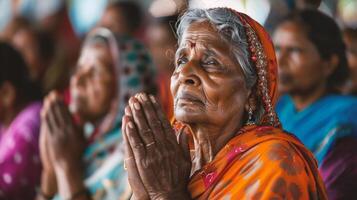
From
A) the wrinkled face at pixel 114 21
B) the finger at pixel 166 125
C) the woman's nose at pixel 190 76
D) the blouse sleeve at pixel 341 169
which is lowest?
the wrinkled face at pixel 114 21

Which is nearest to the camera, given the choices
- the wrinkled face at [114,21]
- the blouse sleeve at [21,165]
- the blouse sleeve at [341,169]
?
the blouse sleeve at [341,169]

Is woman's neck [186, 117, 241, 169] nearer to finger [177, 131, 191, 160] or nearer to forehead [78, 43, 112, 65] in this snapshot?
finger [177, 131, 191, 160]

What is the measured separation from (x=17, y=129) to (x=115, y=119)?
0.77m

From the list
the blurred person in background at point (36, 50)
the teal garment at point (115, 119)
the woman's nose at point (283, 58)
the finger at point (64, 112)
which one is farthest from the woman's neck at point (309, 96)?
the blurred person in background at point (36, 50)

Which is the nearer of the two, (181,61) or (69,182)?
(181,61)

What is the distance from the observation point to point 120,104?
3.97 meters

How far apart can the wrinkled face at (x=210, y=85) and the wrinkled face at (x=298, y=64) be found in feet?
4.69

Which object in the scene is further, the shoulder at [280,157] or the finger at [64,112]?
the finger at [64,112]

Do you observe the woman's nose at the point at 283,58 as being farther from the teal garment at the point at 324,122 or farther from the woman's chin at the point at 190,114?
the woman's chin at the point at 190,114

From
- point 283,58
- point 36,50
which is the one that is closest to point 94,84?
point 283,58

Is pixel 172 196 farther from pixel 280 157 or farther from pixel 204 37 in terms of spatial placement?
pixel 204 37

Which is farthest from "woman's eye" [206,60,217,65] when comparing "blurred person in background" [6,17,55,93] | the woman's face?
"blurred person in background" [6,17,55,93]

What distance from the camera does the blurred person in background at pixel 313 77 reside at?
3.47 m

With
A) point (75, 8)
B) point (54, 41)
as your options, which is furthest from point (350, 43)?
point (75, 8)
